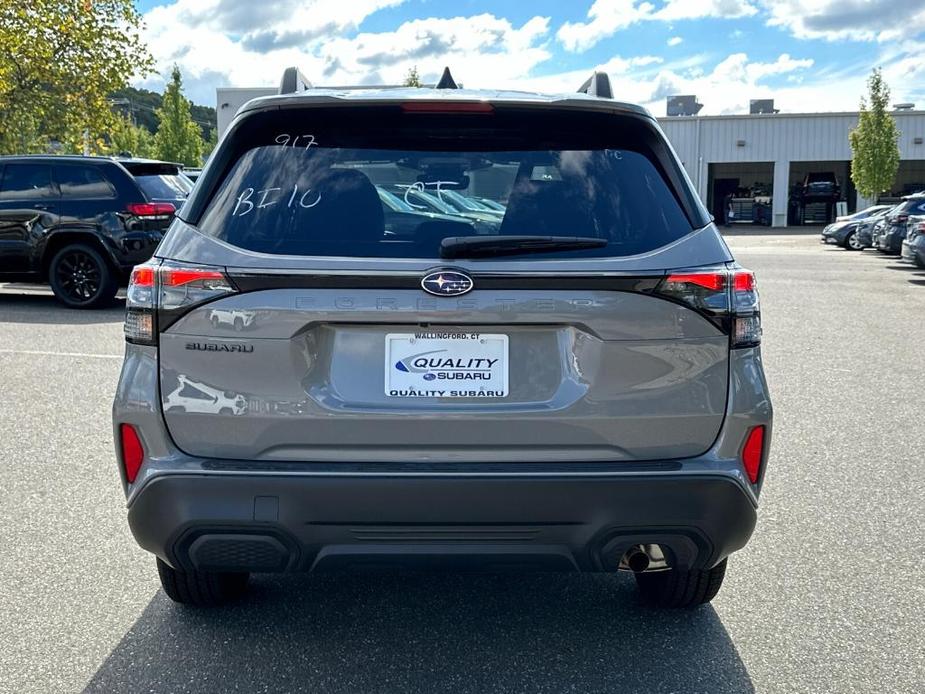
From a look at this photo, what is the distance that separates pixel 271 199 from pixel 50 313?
10.5 m

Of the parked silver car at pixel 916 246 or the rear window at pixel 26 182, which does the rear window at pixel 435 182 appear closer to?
the rear window at pixel 26 182

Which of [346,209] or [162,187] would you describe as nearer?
[346,209]

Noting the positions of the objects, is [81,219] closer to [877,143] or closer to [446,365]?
[446,365]

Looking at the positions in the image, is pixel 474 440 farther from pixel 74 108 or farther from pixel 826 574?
pixel 74 108

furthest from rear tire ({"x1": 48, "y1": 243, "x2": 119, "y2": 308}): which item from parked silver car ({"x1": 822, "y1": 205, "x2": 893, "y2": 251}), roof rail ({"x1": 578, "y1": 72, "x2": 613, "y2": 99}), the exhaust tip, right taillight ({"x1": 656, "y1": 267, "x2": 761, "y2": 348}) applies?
parked silver car ({"x1": 822, "y1": 205, "x2": 893, "y2": 251})

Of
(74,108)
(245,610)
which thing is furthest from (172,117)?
(245,610)

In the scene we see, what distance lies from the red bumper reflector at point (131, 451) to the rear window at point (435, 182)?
643 millimetres

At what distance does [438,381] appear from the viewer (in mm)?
A: 2811

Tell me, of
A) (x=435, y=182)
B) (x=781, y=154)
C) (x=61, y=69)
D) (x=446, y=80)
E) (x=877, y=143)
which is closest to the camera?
(x=435, y=182)

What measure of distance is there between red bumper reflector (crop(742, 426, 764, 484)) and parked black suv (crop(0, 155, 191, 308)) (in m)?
10.3

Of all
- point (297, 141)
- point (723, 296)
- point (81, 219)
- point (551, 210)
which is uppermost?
point (297, 141)

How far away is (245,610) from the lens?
143 inches

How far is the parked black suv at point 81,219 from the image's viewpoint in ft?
39.7

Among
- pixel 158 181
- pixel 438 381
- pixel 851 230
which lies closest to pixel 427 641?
pixel 438 381
